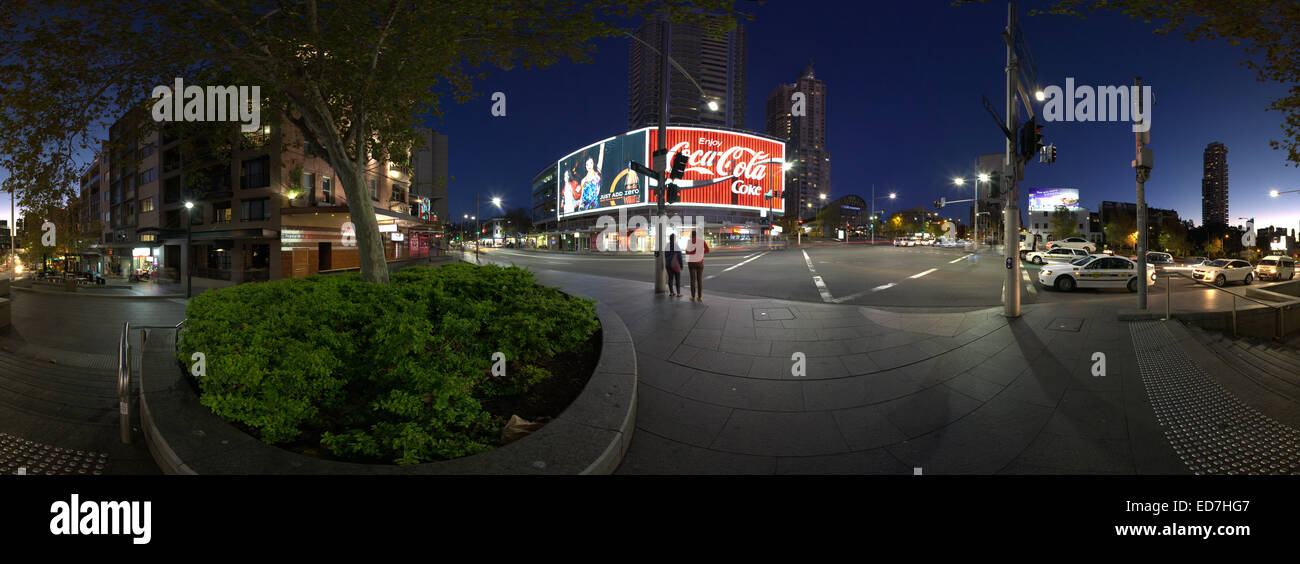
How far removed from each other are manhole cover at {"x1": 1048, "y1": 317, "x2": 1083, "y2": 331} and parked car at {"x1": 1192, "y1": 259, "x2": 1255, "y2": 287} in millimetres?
21759

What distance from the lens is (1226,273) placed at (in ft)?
73.8

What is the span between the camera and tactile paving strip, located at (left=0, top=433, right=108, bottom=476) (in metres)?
3.85

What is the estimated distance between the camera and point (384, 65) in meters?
10.6

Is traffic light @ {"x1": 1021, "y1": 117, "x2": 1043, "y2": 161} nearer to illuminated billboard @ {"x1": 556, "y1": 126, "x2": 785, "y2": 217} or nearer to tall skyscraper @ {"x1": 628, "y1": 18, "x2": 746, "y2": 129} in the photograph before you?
illuminated billboard @ {"x1": 556, "y1": 126, "x2": 785, "y2": 217}

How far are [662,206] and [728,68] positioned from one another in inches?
5091

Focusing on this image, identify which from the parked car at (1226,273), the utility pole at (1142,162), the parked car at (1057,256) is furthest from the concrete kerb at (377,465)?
the parked car at (1057,256)

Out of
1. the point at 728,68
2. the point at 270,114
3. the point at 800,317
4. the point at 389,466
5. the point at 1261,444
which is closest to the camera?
the point at 389,466

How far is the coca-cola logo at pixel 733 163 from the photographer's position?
68188mm

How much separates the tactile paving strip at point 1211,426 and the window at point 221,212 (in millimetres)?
42290

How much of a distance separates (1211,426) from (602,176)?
3057 inches

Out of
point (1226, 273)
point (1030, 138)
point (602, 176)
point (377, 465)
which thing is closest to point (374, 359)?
point (377, 465)

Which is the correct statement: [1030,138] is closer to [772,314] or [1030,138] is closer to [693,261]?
[772,314]

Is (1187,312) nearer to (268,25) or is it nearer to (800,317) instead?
(800,317)

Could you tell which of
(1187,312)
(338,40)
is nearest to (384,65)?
(338,40)
